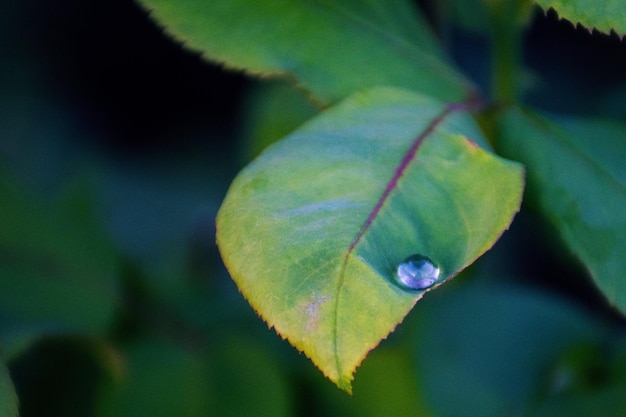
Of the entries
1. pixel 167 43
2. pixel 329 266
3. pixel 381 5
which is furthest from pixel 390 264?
pixel 167 43

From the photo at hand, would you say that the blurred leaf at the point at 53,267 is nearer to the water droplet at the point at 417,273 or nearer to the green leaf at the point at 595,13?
the water droplet at the point at 417,273

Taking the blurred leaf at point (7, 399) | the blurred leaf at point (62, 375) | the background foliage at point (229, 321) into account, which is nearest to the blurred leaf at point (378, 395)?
the background foliage at point (229, 321)

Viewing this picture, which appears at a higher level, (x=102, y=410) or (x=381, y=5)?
(x=381, y=5)

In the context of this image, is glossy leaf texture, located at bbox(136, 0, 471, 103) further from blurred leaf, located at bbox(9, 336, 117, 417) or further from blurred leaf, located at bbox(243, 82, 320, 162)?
blurred leaf, located at bbox(9, 336, 117, 417)

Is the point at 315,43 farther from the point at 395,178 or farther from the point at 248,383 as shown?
the point at 248,383

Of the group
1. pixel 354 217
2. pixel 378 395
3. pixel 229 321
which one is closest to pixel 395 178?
pixel 354 217

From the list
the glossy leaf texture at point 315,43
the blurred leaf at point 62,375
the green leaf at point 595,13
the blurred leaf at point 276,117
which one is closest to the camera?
the green leaf at point 595,13

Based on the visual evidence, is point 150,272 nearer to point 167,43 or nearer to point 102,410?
point 102,410
